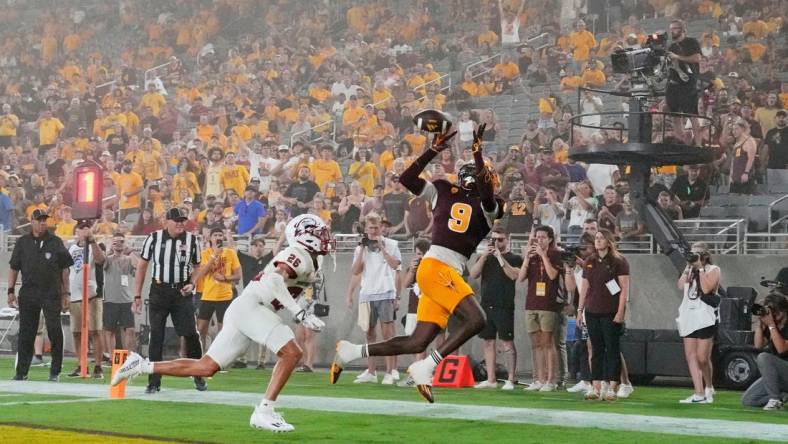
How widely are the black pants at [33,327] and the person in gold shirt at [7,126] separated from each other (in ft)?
52.7

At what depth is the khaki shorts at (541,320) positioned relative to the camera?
1330 centimetres

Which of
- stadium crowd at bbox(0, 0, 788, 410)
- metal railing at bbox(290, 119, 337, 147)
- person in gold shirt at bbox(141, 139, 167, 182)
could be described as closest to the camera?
stadium crowd at bbox(0, 0, 788, 410)

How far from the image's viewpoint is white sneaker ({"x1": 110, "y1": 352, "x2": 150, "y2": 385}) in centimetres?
961

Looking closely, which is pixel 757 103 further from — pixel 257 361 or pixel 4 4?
pixel 4 4

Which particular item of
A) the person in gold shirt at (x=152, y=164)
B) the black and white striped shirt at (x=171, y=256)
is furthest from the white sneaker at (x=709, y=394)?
the person in gold shirt at (x=152, y=164)

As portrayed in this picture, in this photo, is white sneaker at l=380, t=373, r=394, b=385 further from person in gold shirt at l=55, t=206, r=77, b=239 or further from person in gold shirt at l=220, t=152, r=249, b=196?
person in gold shirt at l=55, t=206, r=77, b=239

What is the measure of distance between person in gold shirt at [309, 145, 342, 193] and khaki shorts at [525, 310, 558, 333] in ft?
27.1

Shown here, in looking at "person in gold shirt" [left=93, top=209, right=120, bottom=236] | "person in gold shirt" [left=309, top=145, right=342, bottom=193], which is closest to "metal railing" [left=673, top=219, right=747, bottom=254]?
"person in gold shirt" [left=309, top=145, right=342, bottom=193]

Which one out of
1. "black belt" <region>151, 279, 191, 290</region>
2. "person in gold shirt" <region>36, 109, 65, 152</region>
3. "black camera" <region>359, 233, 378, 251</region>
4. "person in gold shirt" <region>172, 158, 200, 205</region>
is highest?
"person in gold shirt" <region>36, 109, 65, 152</region>

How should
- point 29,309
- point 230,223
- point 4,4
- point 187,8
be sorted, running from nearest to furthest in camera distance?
point 29,309, point 230,223, point 187,8, point 4,4

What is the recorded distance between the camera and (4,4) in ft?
116

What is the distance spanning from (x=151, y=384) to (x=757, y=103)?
10.2 m

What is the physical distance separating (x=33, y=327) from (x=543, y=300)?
5643 millimetres

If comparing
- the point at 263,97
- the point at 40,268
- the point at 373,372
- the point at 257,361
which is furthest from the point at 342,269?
the point at 263,97
